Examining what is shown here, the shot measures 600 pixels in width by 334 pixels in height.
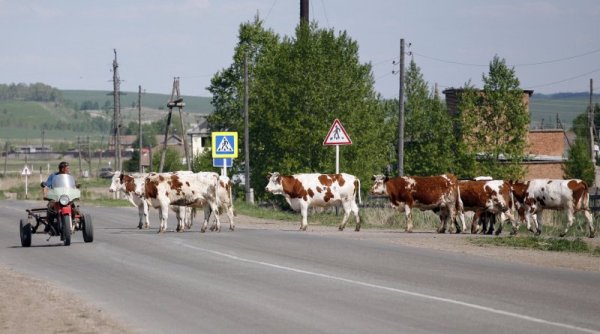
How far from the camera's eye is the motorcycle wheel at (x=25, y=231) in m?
26.6

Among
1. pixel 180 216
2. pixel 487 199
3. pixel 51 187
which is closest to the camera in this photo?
pixel 51 187

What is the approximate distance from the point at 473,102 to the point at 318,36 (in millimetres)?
12744

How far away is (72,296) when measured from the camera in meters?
16.3

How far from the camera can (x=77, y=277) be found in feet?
63.2

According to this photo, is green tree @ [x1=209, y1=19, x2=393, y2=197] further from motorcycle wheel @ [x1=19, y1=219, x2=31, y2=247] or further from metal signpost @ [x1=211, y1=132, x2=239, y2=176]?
motorcycle wheel @ [x1=19, y1=219, x2=31, y2=247]

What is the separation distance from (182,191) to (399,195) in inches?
257

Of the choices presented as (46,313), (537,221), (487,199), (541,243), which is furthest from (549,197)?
(46,313)

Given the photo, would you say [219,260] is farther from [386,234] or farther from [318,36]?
[318,36]

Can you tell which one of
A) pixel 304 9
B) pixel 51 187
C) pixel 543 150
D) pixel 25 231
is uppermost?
pixel 304 9

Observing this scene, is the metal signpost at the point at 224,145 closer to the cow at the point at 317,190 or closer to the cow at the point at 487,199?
the cow at the point at 317,190

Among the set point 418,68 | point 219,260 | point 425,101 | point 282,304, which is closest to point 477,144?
point 425,101

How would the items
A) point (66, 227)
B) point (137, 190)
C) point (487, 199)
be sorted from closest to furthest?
point (66, 227)
point (487, 199)
point (137, 190)

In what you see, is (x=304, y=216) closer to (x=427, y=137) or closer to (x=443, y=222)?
(x=443, y=222)

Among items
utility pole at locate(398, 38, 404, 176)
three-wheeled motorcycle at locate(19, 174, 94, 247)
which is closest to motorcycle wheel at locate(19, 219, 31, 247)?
three-wheeled motorcycle at locate(19, 174, 94, 247)
